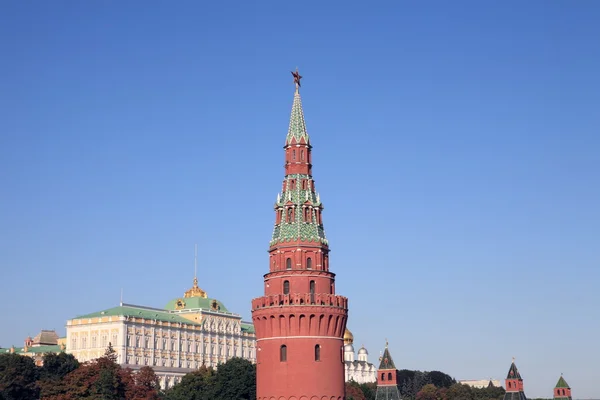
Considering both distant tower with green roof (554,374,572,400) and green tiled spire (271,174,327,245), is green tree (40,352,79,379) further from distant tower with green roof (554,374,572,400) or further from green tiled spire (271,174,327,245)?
distant tower with green roof (554,374,572,400)

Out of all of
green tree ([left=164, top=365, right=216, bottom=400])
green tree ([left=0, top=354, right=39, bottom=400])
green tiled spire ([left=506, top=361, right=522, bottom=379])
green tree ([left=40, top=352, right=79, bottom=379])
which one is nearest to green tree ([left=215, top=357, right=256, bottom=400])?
green tree ([left=164, top=365, right=216, bottom=400])

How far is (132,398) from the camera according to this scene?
468ft

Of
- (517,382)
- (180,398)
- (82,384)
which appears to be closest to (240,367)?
(180,398)

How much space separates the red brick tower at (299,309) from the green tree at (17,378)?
57.0m

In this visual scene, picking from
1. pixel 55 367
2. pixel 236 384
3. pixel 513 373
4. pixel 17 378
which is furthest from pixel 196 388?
pixel 513 373

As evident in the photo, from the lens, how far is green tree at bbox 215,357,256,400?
146125mm

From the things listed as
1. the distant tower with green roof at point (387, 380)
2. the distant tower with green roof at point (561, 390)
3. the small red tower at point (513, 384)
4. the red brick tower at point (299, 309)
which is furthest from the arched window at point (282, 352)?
the distant tower with green roof at point (561, 390)

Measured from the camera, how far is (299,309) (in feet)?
298

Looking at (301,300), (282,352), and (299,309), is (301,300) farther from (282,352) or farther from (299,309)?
(282,352)

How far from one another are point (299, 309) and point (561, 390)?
393 feet

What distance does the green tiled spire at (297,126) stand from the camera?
96812mm

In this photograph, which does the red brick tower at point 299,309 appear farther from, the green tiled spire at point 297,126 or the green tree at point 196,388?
the green tree at point 196,388

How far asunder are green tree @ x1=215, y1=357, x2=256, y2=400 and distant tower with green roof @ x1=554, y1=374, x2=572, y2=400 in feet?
244

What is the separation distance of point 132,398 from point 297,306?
60.2 meters
